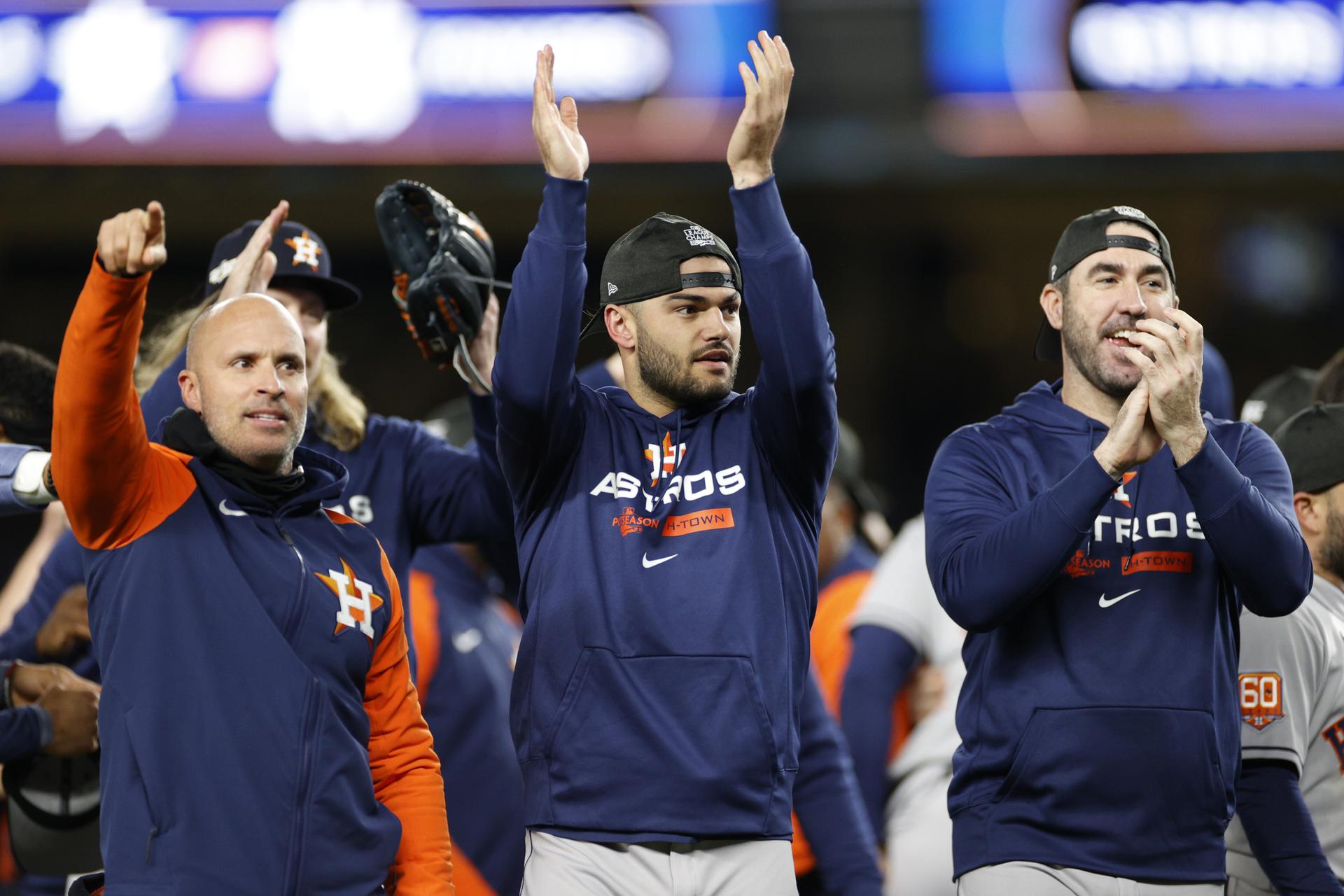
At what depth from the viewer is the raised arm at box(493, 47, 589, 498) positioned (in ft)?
10.4

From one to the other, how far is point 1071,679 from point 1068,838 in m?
0.31

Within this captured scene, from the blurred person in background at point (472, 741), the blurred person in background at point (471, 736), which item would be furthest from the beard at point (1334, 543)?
the blurred person in background at point (472, 741)

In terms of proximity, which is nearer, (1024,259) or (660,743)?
(660,743)

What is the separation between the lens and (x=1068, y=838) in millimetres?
3137

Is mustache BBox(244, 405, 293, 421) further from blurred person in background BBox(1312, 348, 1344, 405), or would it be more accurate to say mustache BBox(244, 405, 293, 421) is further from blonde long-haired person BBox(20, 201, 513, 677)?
blurred person in background BBox(1312, 348, 1344, 405)

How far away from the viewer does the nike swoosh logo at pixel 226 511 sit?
10.1ft

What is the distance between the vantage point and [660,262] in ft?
11.0

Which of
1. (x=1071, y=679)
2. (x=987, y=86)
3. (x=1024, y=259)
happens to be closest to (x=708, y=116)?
(x=987, y=86)

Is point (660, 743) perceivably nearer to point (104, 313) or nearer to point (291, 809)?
point (291, 809)

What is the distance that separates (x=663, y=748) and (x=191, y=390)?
3.86 ft

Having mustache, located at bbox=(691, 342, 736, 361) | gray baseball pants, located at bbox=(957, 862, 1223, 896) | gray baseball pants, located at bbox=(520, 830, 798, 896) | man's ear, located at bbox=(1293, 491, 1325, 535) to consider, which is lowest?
gray baseball pants, located at bbox=(957, 862, 1223, 896)

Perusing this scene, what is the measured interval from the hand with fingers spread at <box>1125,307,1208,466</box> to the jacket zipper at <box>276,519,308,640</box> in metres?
1.62

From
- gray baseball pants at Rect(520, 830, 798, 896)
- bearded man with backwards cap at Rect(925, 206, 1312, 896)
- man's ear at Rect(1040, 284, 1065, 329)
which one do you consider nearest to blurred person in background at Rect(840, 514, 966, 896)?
man's ear at Rect(1040, 284, 1065, 329)

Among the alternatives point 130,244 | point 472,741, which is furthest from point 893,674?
point 130,244
